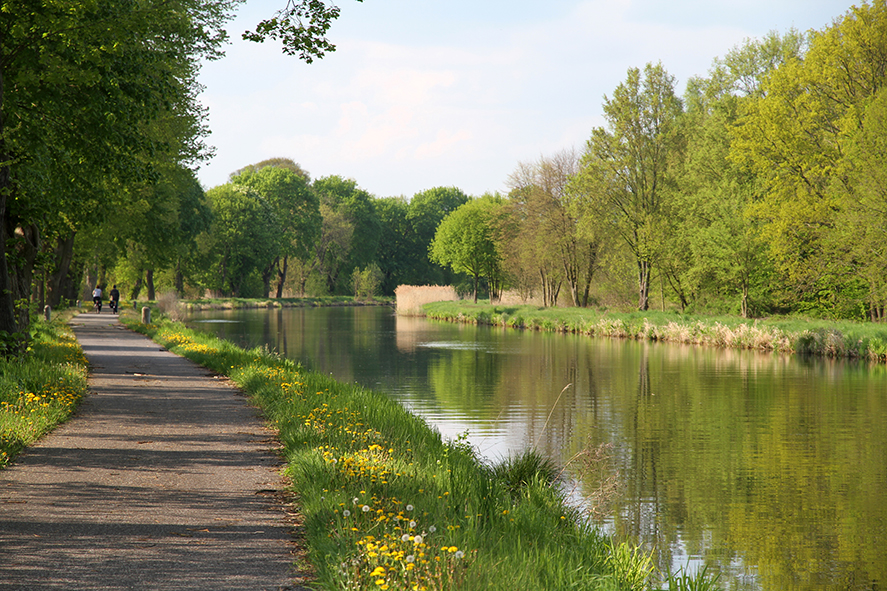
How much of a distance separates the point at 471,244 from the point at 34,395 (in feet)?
219

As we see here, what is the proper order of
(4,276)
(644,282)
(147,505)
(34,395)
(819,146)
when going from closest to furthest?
1. (147,505)
2. (34,395)
3. (4,276)
4. (819,146)
5. (644,282)

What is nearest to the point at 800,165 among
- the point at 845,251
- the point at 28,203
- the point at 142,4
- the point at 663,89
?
the point at 845,251

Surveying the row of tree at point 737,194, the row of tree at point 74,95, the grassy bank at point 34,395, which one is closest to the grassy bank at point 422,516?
the grassy bank at point 34,395

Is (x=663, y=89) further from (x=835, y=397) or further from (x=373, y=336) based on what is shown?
(x=835, y=397)

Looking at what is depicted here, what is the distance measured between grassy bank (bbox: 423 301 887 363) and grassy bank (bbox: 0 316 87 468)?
25493 millimetres

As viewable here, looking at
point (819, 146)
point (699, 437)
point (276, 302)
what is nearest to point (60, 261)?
point (699, 437)

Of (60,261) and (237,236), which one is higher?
(237,236)

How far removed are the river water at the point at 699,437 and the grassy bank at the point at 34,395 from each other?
641 centimetres

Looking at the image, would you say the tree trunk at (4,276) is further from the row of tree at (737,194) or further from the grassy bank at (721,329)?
the row of tree at (737,194)

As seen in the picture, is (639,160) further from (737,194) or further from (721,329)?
(721,329)

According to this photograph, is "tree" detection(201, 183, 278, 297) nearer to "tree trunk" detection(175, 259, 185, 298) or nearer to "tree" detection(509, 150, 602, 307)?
"tree trunk" detection(175, 259, 185, 298)

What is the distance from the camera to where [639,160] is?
48.9 m

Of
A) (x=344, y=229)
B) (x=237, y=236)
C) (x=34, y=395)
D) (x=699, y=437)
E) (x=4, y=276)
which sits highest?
(x=344, y=229)

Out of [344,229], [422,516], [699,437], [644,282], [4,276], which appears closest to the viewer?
[422,516]
